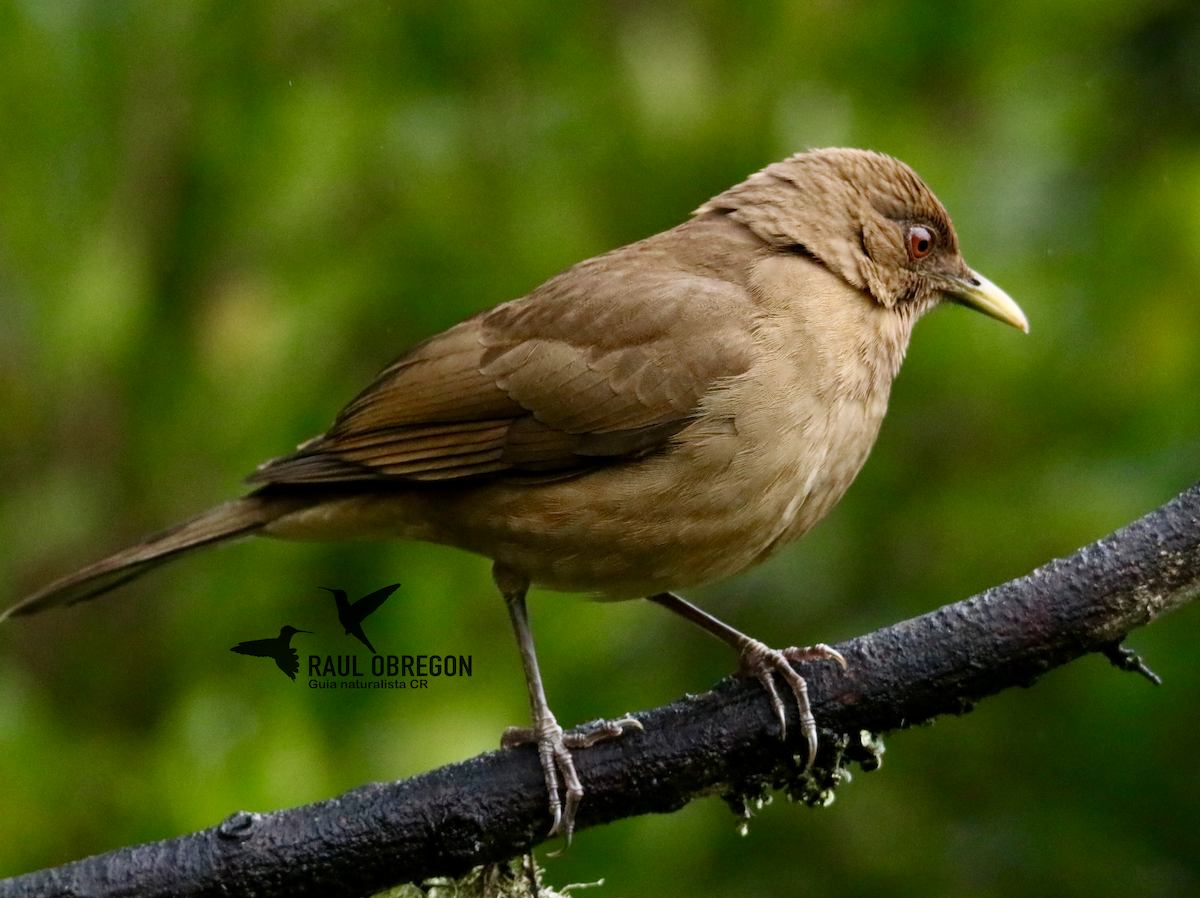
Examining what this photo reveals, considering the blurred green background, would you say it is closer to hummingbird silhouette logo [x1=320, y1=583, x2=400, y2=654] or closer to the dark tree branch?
hummingbird silhouette logo [x1=320, y1=583, x2=400, y2=654]

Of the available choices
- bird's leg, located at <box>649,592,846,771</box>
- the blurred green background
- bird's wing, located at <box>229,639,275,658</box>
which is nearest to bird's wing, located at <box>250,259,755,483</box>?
the blurred green background

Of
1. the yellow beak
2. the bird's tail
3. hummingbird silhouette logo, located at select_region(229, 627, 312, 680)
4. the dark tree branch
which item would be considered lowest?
the dark tree branch

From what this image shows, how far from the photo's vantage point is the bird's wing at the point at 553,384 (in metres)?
3.90

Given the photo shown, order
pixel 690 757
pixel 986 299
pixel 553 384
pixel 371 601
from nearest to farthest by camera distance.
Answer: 1. pixel 690 757
2. pixel 553 384
3. pixel 371 601
4. pixel 986 299

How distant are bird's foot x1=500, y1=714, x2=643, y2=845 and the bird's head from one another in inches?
62.3

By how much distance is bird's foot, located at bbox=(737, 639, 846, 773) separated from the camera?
3273mm

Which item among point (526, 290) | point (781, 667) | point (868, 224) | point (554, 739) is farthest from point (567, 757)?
point (868, 224)

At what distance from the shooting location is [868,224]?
170 inches

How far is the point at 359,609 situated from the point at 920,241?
2.03 m

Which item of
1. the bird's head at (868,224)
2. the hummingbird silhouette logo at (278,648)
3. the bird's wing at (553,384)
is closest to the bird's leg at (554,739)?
the bird's wing at (553,384)

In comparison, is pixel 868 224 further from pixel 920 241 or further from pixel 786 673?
pixel 786 673

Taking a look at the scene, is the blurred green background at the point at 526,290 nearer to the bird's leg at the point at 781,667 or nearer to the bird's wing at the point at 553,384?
the bird's wing at the point at 553,384

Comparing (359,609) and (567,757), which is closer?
(567,757)

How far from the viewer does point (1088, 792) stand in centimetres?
420
